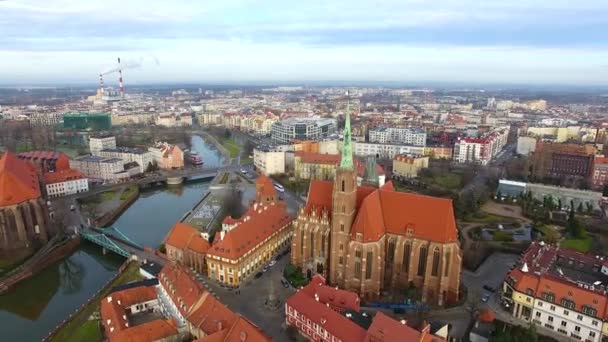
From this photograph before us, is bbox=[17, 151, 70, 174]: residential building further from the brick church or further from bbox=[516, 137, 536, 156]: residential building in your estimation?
bbox=[516, 137, 536, 156]: residential building

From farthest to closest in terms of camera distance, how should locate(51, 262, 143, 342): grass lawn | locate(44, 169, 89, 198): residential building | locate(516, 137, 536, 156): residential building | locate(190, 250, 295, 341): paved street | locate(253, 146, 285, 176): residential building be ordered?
locate(516, 137, 536, 156): residential building → locate(253, 146, 285, 176): residential building → locate(44, 169, 89, 198): residential building → locate(190, 250, 295, 341): paved street → locate(51, 262, 143, 342): grass lawn

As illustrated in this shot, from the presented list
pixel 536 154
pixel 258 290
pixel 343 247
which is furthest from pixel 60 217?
pixel 536 154

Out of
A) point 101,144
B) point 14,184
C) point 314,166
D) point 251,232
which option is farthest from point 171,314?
point 101,144

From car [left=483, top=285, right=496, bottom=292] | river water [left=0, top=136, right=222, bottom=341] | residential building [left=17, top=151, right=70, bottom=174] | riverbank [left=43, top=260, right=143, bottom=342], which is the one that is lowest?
river water [left=0, top=136, right=222, bottom=341]

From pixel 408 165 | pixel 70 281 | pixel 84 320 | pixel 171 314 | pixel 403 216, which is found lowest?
pixel 70 281

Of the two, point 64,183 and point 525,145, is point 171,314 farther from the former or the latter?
point 525,145

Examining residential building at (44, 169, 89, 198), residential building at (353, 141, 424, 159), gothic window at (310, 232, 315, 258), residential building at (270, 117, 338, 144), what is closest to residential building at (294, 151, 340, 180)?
residential building at (353, 141, 424, 159)

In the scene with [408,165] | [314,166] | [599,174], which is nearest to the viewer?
[599,174]
